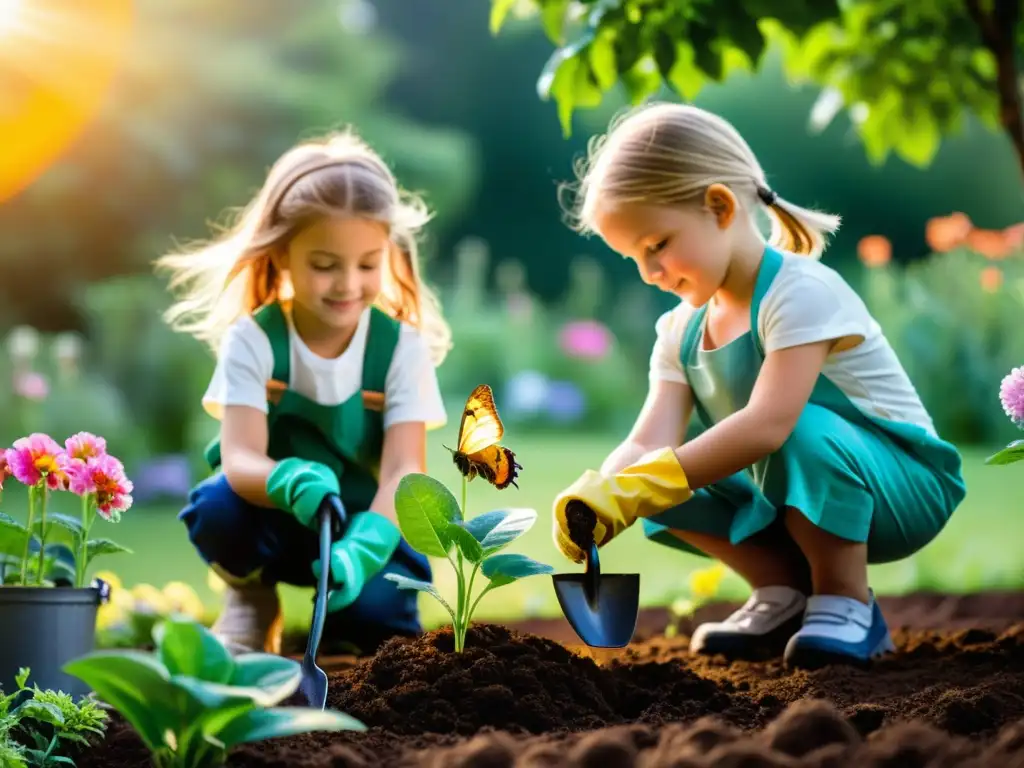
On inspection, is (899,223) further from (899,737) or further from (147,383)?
(899,737)

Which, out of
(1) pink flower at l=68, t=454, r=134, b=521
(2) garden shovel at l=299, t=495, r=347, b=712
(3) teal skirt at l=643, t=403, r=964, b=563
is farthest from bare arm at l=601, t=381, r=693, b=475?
(1) pink flower at l=68, t=454, r=134, b=521

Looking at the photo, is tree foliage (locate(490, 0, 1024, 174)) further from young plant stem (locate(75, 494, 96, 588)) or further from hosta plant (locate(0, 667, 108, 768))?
hosta plant (locate(0, 667, 108, 768))

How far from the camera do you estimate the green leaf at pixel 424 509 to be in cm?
157

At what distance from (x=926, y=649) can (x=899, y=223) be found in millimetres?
5547

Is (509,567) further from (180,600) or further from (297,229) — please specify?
(180,600)

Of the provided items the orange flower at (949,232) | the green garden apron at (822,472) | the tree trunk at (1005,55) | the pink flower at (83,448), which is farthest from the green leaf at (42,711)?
the orange flower at (949,232)

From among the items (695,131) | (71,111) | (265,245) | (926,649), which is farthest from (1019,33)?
(71,111)

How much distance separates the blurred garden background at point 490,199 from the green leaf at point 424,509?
3.66ft

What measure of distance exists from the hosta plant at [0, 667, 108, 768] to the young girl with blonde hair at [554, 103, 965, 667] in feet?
2.40

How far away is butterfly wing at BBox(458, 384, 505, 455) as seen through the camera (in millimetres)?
1623

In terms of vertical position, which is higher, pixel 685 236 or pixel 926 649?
pixel 685 236

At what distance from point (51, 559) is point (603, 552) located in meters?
2.56

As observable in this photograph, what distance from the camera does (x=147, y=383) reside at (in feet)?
17.3

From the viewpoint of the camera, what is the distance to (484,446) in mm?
1630
